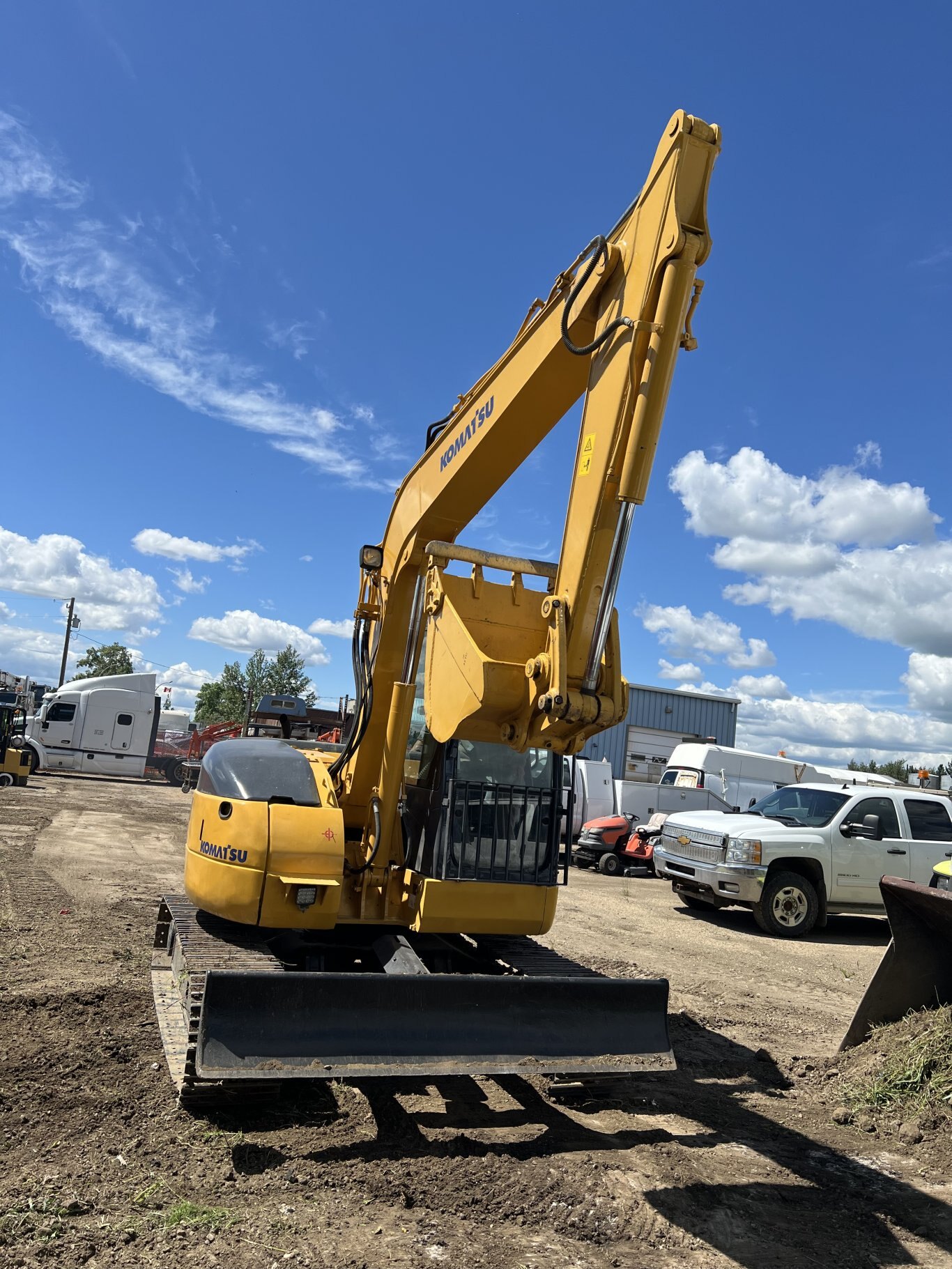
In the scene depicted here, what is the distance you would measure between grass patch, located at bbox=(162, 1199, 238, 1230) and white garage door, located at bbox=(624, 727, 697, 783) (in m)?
33.2

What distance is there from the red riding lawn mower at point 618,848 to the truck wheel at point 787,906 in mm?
6065

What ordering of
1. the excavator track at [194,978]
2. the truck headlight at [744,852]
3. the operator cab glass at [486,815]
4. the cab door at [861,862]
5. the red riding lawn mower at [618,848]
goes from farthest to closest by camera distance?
the red riding lawn mower at [618,848] → the cab door at [861,862] → the truck headlight at [744,852] → the operator cab glass at [486,815] → the excavator track at [194,978]

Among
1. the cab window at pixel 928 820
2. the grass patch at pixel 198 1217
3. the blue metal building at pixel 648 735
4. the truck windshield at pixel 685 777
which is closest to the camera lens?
the grass patch at pixel 198 1217

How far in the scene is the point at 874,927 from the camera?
13.7 m

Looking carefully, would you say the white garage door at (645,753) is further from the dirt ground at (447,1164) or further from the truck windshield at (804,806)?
the dirt ground at (447,1164)

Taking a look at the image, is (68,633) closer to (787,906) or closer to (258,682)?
(258,682)

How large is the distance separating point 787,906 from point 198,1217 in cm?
989

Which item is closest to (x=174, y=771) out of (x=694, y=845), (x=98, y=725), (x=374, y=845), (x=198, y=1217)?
(x=98, y=725)

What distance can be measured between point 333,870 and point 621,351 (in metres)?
3.49

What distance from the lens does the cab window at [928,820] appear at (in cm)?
1288

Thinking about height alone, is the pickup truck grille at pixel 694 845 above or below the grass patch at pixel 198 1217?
above

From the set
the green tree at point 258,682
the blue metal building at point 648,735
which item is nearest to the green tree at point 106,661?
the green tree at point 258,682

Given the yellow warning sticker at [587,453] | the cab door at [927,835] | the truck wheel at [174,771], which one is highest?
the yellow warning sticker at [587,453]

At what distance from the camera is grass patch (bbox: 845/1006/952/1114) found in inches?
214
